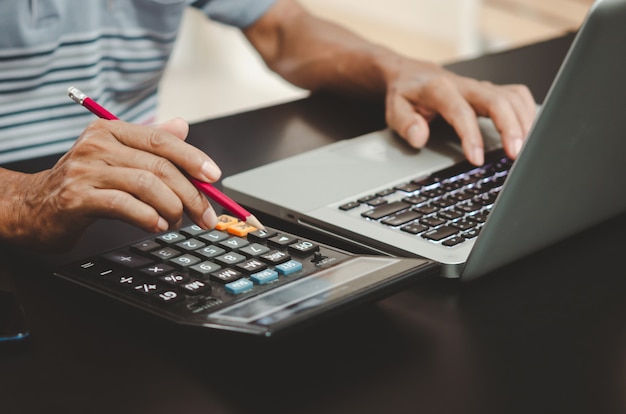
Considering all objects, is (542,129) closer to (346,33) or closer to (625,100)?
(625,100)

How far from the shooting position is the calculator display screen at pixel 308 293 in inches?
20.6

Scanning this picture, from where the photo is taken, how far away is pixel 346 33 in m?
1.26

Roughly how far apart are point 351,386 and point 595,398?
14cm

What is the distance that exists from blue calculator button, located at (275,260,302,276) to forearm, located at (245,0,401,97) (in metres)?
0.52

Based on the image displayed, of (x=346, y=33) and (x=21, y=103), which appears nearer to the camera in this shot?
(x=21, y=103)

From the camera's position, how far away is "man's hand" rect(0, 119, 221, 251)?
0.63 m

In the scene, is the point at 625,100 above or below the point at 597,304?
above

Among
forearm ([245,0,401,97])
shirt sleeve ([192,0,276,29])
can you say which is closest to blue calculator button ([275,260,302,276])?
forearm ([245,0,401,97])

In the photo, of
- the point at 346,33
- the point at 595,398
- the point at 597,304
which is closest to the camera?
the point at 595,398

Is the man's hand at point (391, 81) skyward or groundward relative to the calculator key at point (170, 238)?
skyward

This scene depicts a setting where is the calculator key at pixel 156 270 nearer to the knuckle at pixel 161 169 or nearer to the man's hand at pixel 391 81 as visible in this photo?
the knuckle at pixel 161 169

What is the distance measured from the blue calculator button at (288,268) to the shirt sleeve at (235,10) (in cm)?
74

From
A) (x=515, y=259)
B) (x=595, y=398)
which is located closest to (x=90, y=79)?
(x=515, y=259)

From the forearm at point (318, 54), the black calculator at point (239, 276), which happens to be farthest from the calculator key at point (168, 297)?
the forearm at point (318, 54)
